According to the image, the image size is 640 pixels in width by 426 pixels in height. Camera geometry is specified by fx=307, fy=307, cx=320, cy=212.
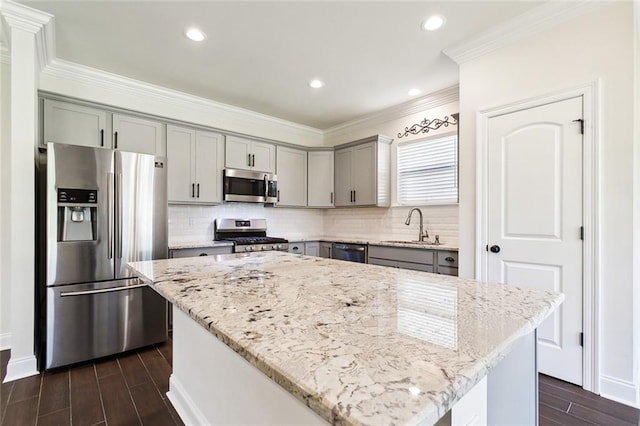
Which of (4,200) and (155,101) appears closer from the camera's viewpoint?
(4,200)

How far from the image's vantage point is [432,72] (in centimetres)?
314

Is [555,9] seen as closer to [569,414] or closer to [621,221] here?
[621,221]

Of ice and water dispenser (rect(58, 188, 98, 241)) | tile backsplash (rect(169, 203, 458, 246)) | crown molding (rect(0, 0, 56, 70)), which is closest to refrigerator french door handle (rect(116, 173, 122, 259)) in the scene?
ice and water dispenser (rect(58, 188, 98, 241))

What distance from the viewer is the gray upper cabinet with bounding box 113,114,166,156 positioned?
124 inches

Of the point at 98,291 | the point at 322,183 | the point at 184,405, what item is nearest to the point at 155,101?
the point at 98,291

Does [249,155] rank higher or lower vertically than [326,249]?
higher

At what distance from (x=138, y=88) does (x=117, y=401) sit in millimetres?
3068

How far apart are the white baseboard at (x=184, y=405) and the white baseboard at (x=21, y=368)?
122 centimetres

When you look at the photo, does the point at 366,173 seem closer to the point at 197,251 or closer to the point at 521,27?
the point at 521,27

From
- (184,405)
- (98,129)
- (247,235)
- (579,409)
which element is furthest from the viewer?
(247,235)

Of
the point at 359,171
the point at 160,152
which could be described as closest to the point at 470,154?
the point at 359,171

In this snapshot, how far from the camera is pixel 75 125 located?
2928 mm

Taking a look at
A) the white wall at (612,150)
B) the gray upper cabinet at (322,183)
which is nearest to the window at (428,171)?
the gray upper cabinet at (322,183)

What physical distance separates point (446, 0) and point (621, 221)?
186 cm
